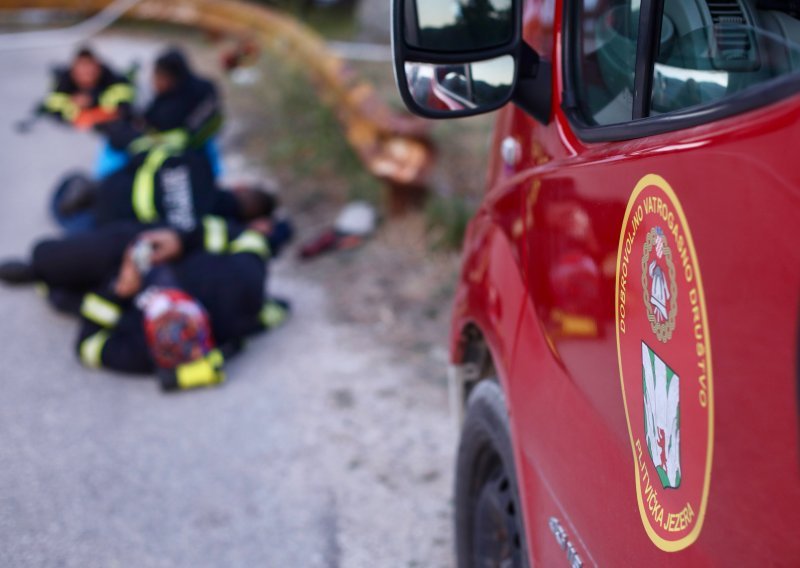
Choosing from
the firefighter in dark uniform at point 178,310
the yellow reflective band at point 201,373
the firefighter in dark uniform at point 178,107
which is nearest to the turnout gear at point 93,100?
the firefighter in dark uniform at point 178,107

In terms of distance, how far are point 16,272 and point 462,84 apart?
432 cm

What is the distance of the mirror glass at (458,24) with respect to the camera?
2033 millimetres

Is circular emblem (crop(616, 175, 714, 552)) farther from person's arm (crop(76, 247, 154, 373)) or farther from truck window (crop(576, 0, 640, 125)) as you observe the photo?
person's arm (crop(76, 247, 154, 373))

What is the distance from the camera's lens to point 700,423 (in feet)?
4.21

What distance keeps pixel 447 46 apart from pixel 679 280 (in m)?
0.91

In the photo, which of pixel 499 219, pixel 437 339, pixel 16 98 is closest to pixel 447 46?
pixel 499 219

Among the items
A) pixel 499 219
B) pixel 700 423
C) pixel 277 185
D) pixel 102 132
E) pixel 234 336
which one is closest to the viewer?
pixel 700 423

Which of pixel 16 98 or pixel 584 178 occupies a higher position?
pixel 584 178

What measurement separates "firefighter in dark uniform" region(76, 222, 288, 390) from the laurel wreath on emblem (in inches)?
131

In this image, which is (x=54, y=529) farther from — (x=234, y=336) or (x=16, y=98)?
(x=16, y=98)

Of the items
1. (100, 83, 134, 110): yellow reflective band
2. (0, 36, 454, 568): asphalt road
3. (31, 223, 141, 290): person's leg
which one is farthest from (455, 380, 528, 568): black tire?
(100, 83, 134, 110): yellow reflective band

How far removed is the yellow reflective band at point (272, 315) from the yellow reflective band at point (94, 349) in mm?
814

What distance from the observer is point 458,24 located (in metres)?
2.11

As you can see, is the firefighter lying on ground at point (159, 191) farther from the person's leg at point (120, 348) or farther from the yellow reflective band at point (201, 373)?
the yellow reflective band at point (201, 373)
